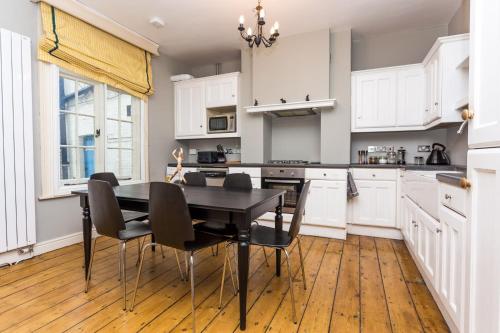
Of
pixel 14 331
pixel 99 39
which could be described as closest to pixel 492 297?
pixel 14 331

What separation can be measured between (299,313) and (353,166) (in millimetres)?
2153

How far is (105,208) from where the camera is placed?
5.94ft

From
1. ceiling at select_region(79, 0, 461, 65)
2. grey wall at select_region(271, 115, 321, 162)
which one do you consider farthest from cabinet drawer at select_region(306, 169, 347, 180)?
ceiling at select_region(79, 0, 461, 65)

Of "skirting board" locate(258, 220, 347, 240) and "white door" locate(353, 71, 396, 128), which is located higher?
"white door" locate(353, 71, 396, 128)

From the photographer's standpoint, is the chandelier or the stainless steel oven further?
the stainless steel oven

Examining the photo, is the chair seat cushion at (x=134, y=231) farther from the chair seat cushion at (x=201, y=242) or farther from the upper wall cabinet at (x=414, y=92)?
the upper wall cabinet at (x=414, y=92)

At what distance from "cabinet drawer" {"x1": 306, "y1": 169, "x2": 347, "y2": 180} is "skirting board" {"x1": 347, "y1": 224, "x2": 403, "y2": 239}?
0.76 metres

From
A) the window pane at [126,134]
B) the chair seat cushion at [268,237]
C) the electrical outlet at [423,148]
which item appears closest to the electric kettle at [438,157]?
the electrical outlet at [423,148]

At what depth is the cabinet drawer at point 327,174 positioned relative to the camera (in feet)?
10.4

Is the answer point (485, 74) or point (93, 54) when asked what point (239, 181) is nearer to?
point (485, 74)

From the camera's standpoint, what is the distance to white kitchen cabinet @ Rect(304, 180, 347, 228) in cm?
320

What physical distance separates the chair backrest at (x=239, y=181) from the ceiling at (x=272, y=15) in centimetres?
193

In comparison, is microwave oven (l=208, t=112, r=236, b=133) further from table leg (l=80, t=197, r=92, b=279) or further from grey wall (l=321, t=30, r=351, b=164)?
table leg (l=80, t=197, r=92, b=279)

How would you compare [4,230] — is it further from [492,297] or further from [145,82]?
[492,297]
